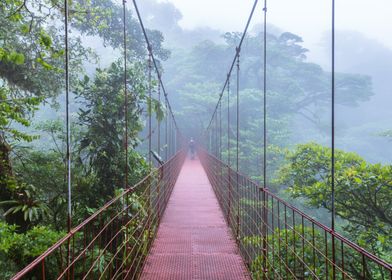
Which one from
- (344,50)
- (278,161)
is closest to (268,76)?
(278,161)

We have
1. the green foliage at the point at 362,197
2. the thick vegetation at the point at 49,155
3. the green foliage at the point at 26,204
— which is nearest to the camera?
the thick vegetation at the point at 49,155

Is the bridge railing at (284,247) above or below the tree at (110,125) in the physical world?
below

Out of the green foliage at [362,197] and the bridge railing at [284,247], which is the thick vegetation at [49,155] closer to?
the bridge railing at [284,247]

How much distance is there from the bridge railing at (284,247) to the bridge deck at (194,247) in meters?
0.11

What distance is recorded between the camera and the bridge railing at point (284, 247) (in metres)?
1.23

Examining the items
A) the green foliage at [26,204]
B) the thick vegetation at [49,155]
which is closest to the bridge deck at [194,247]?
the thick vegetation at [49,155]

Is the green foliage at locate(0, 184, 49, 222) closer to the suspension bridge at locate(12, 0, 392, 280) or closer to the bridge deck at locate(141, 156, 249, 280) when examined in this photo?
the suspension bridge at locate(12, 0, 392, 280)

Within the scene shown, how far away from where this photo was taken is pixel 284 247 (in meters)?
3.42

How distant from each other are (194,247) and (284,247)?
103cm

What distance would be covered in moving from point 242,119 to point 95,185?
11.3m

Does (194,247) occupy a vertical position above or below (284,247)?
above

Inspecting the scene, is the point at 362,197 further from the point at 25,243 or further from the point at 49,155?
the point at 49,155

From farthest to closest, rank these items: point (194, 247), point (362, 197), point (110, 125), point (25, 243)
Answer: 1. point (362, 197)
2. point (110, 125)
3. point (194, 247)
4. point (25, 243)

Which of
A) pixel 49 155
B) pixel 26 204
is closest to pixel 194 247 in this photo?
pixel 26 204
